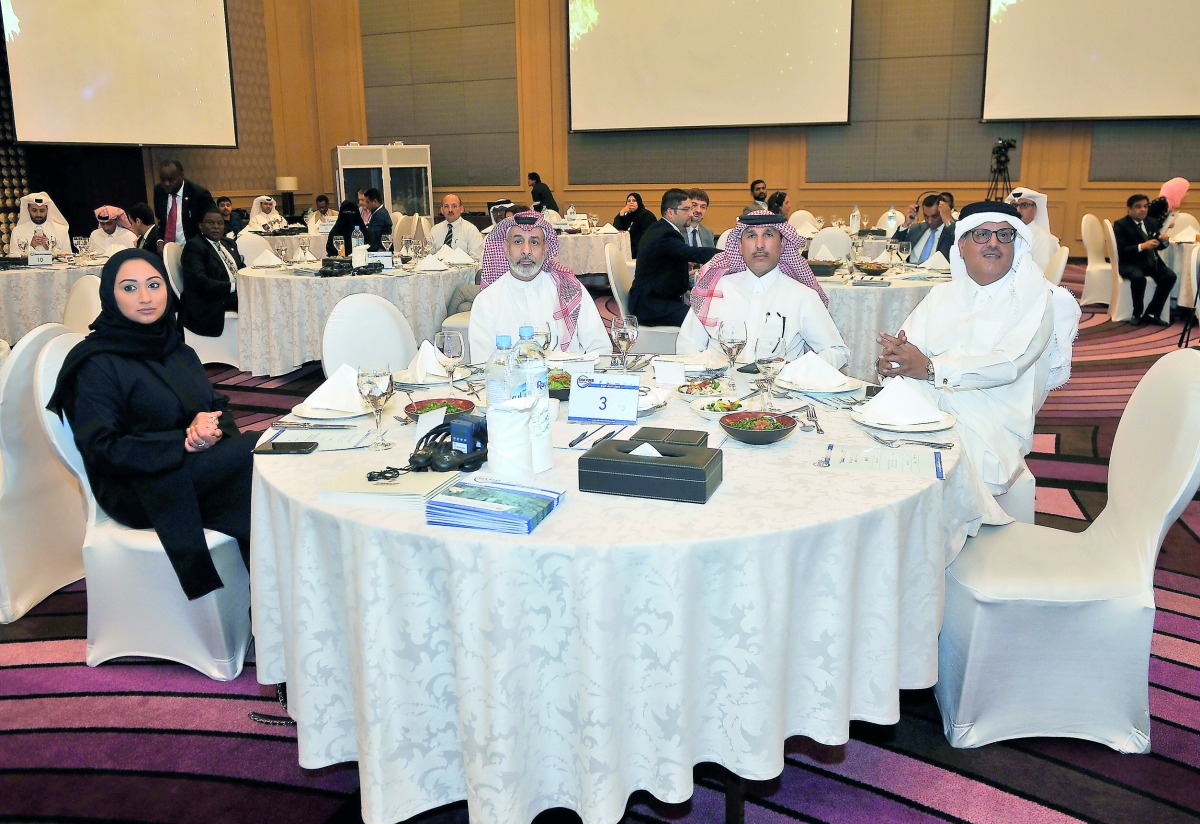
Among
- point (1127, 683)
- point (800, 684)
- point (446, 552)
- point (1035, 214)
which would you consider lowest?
point (1127, 683)

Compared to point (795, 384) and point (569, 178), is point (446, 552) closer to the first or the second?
point (795, 384)

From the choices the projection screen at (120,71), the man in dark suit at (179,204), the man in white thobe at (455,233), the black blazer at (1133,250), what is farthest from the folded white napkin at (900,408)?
the projection screen at (120,71)

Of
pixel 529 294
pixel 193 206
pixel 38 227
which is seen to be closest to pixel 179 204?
pixel 193 206

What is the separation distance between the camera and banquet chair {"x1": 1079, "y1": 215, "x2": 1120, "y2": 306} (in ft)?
29.3

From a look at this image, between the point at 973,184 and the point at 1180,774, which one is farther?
the point at 973,184

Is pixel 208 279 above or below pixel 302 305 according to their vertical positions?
above

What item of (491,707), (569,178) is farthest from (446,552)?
(569,178)

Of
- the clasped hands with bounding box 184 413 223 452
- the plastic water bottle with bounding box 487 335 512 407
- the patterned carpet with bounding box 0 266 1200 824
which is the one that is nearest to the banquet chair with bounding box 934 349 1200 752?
the patterned carpet with bounding box 0 266 1200 824

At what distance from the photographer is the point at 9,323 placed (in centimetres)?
636

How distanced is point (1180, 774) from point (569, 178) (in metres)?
12.6

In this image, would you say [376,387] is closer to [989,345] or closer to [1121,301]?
[989,345]

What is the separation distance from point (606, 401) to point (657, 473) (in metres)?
0.63

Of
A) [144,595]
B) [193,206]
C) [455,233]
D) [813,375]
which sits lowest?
[144,595]

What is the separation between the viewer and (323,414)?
252 cm
